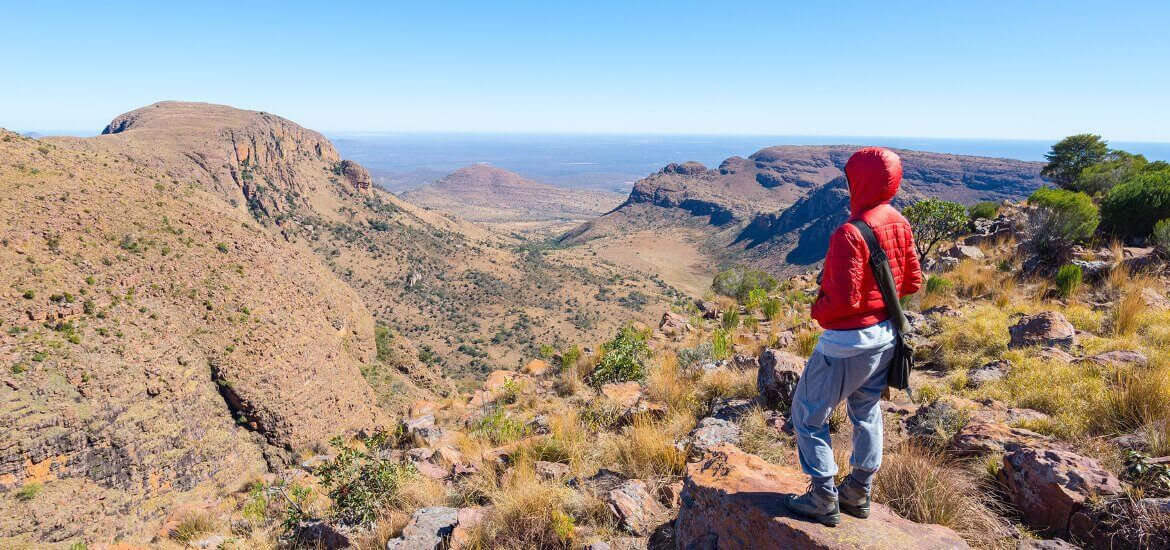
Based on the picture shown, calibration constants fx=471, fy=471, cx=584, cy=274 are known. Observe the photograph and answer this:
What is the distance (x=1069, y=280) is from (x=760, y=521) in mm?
8380

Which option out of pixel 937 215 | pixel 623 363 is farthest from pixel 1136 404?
pixel 937 215

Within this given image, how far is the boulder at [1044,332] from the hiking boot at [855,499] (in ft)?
14.9

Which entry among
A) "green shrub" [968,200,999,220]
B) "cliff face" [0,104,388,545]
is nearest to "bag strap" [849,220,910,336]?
"cliff face" [0,104,388,545]

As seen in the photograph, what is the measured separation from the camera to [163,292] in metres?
18.0

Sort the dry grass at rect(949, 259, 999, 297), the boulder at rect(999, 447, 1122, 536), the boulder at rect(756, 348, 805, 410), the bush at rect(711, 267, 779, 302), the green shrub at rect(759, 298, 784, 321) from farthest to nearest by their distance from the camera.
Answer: the bush at rect(711, 267, 779, 302)
the green shrub at rect(759, 298, 784, 321)
the dry grass at rect(949, 259, 999, 297)
the boulder at rect(756, 348, 805, 410)
the boulder at rect(999, 447, 1122, 536)

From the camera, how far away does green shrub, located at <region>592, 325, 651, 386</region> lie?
8.43 meters

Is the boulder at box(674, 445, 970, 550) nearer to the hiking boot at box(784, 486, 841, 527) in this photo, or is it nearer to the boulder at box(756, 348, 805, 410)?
the hiking boot at box(784, 486, 841, 527)

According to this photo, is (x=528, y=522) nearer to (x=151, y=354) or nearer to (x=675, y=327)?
(x=675, y=327)

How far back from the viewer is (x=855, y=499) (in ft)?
9.07

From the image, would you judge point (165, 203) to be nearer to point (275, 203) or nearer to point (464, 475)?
point (464, 475)

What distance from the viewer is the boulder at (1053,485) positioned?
2865 mm

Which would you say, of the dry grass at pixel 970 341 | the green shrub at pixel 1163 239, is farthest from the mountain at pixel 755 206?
the dry grass at pixel 970 341

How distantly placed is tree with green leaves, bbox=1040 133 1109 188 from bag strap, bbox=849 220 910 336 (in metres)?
32.8

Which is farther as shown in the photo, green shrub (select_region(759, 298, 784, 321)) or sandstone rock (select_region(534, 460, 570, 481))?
green shrub (select_region(759, 298, 784, 321))
